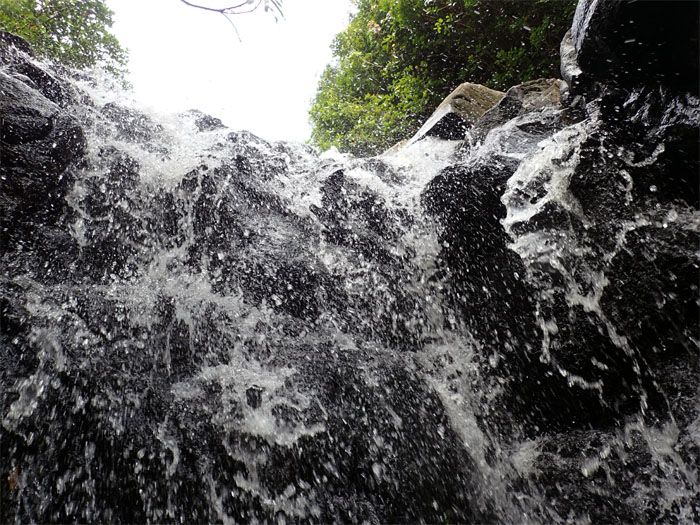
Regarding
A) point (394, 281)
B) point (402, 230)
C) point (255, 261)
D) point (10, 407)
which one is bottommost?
point (10, 407)

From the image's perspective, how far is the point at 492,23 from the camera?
6.47 meters

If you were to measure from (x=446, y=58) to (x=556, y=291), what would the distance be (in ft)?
20.4

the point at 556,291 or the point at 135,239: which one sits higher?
the point at 556,291

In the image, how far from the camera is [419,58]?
7.46 m

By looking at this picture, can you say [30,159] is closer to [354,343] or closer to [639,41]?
[354,343]

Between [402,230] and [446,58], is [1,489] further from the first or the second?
[446,58]

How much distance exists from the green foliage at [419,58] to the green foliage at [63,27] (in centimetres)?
490

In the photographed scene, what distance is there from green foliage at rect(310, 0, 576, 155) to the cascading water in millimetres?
3844

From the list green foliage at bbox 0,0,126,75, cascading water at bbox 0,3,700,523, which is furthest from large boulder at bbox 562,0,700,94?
green foliage at bbox 0,0,126,75

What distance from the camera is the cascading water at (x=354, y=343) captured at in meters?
2.29

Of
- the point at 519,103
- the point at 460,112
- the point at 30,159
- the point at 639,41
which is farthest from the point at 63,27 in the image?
the point at 639,41

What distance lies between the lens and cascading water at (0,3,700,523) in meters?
2.29

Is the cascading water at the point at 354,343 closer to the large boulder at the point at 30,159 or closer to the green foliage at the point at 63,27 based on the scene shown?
the large boulder at the point at 30,159

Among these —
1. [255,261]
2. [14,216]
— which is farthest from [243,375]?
[14,216]
